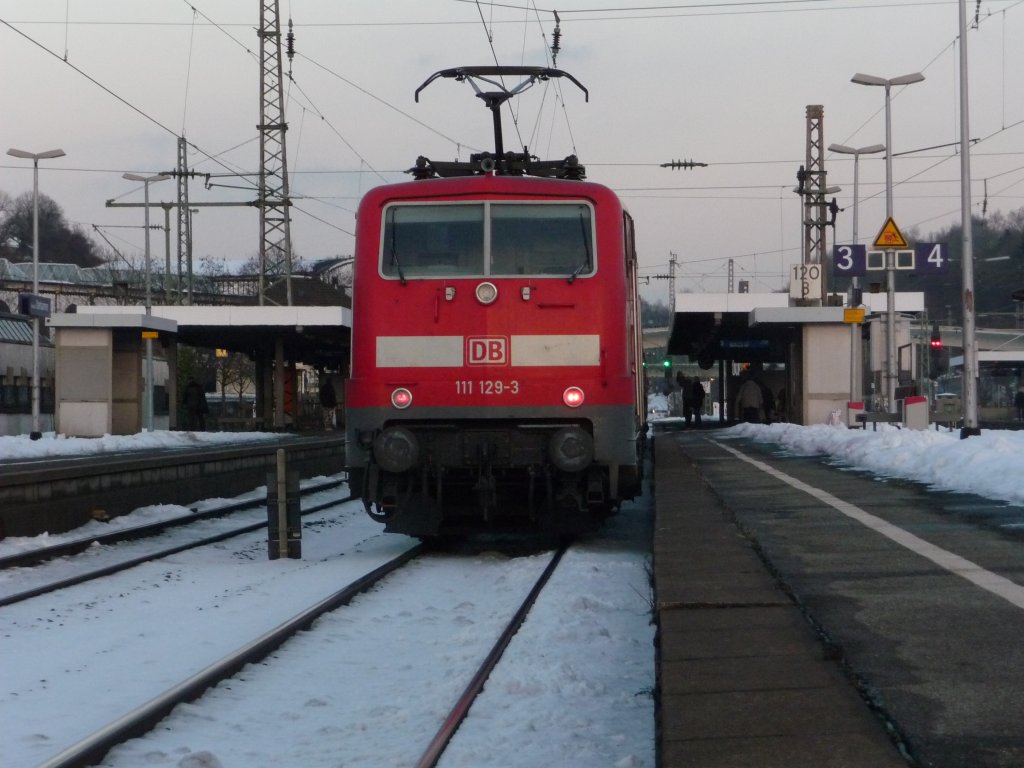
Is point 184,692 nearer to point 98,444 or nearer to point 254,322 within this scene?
point 98,444

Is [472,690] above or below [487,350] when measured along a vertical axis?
below

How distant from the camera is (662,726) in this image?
4.42m

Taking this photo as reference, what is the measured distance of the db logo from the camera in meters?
11.1

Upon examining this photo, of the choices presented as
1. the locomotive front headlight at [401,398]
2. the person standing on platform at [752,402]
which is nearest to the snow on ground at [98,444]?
the person standing on platform at [752,402]

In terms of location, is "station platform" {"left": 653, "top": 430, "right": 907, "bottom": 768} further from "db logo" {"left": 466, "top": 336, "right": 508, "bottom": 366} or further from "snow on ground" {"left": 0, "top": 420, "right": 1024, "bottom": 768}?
"db logo" {"left": 466, "top": 336, "right": 508, "bottom": 366}

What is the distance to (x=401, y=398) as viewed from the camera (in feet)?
36.6

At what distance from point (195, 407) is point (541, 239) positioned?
34.6m

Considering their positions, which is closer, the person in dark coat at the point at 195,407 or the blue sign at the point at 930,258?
the blue sign at the point at 930,258

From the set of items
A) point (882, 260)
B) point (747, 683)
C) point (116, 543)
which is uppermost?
point (882, 260)

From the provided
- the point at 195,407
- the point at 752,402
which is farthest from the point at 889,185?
the point at 195,407

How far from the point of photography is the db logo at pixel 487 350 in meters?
11.1

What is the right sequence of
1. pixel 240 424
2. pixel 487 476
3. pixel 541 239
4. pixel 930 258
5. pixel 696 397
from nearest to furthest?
pixel 487 476 < pixel 541 239 < pixel 930 258 < pixel 696 397 < pixel 240 424

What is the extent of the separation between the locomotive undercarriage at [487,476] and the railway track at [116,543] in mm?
2260

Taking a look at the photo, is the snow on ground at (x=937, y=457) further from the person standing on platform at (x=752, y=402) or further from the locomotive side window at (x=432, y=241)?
the person standing on platform at (x=752, y=402)
